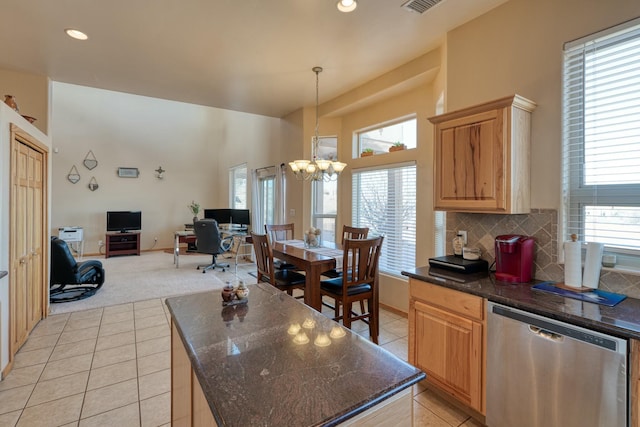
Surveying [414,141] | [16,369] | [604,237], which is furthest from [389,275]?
[16,369]

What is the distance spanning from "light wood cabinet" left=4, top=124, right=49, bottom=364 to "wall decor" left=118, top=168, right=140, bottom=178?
4.85m

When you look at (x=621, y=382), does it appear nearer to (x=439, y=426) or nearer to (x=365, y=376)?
(x=439, y=426)

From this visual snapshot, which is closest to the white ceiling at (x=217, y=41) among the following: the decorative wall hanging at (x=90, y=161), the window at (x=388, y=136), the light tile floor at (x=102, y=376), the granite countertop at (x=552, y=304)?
the window at (x=388, y=136)

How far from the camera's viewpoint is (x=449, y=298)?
199 centimetres

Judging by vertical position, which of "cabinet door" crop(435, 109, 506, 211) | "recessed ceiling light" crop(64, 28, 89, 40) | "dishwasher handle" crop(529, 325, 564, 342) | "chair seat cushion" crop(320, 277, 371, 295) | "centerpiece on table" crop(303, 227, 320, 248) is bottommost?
"chair seat cushion" crop(320, 277, 371, 295)

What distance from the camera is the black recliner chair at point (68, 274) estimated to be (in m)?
4.05

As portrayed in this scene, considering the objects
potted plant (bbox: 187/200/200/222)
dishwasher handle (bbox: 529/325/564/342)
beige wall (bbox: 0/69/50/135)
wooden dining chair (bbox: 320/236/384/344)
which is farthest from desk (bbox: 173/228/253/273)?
dishwasher handle (bbox: 529/325/564/342)

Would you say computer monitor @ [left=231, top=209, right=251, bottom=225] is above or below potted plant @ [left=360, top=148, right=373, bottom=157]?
below

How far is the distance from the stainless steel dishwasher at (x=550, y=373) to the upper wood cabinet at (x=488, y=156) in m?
0.74

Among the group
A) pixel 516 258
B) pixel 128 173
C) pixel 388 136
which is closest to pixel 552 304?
pixel 516 258

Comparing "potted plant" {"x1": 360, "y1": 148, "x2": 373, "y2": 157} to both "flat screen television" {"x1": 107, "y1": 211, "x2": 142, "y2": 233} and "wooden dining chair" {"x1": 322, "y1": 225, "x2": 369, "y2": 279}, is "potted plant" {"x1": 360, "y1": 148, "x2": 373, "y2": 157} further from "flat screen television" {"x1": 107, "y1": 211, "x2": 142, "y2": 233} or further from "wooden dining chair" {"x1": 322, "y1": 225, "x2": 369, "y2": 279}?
"flat screen television" {"x1": 107, "y1": 211, "x2": 142, "y2": 233}

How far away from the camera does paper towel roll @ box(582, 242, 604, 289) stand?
67.3 inches

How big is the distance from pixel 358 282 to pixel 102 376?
2.30 metres

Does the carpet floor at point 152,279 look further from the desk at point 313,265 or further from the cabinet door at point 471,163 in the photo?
the cabinet door at point 471,163
